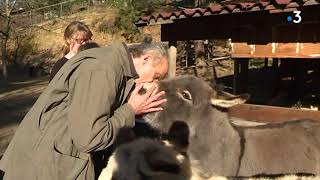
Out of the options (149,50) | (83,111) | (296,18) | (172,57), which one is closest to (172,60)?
(172,57)

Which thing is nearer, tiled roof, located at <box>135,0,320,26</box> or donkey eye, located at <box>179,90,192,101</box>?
donkey eye, located at <box>179,90,192,101</box>

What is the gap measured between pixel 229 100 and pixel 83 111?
2005mm

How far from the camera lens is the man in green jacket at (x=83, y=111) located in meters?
2.56

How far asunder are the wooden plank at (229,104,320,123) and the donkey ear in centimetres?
335

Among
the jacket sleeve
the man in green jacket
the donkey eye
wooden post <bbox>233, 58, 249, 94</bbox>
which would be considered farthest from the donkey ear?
wooden post <bbox>233, 58, 249, 94</bbox>

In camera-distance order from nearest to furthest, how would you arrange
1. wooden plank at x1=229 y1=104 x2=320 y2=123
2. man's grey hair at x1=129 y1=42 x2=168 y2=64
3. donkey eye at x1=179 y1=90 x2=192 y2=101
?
1. man's grey hair at x1=129 y1=42 x2=168 y2=64
2. donkey eye at x1=179 y1=90 x2=192 y2=101
3. wooden plank at x1=229 y1=104 x2=320 y2=123

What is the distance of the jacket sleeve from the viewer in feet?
8.32

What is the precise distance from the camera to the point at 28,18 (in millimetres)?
41969

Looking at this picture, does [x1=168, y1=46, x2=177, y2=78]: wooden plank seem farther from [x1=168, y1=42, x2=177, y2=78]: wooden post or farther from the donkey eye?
the donkey eye

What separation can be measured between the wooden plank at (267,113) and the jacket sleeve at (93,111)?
532 cm

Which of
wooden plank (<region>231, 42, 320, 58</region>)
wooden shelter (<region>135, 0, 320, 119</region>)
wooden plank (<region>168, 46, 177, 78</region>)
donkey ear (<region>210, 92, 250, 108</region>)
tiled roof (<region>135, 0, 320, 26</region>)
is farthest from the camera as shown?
wooden plank (<region>168, 46, 177, 78</region>)

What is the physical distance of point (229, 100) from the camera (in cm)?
432

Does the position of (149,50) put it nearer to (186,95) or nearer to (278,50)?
(186,95)

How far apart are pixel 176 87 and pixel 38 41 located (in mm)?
35611
